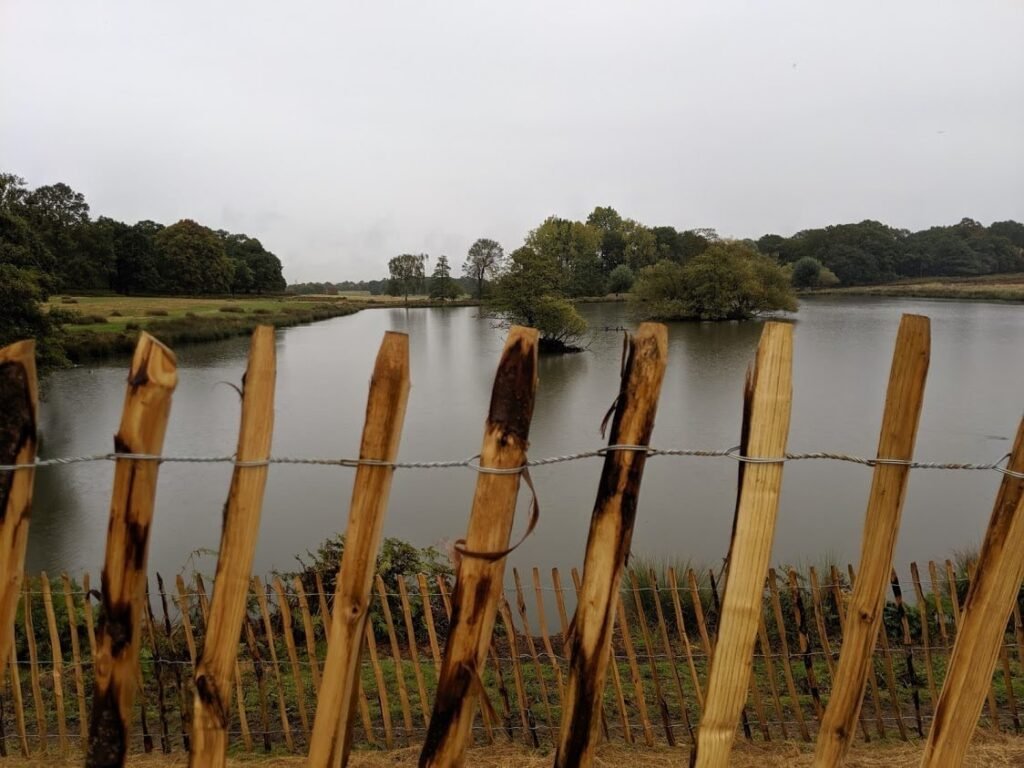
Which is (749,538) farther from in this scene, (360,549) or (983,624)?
(360,549)

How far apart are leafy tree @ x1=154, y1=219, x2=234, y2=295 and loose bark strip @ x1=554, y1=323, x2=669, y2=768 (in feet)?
170

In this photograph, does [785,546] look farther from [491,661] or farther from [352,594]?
[352,594]

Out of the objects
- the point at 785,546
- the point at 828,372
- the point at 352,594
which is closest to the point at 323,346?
the point at 828,372

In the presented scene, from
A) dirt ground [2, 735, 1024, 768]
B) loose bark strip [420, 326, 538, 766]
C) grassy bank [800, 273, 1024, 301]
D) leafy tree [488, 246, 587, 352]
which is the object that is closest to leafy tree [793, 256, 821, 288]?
grassy bank [800, 273, 1024, 301]

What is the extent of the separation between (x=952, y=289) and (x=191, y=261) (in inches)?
2410

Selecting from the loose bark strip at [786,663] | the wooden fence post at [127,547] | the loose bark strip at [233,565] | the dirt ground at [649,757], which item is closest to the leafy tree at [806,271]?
the loose bark strip at [786,663]

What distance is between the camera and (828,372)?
2059 centimetres

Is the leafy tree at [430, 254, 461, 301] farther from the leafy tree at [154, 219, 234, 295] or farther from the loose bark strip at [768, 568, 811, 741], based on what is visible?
the loose bark strip at [768, 568, 811, 741]

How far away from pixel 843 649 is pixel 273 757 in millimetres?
2971

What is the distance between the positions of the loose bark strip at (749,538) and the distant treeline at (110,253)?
15.2 metres

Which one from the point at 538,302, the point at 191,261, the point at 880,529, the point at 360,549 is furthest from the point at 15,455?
the point at 191,261

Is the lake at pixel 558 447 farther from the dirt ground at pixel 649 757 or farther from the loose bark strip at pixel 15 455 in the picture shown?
the dirt ground at pixel 649 757

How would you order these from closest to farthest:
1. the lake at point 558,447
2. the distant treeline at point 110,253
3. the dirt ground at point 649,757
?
the dirt ground at point 649,757 → the lake at point 558,447 → the distant treeline at point 110,253

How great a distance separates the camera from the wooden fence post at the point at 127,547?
1372 mm
